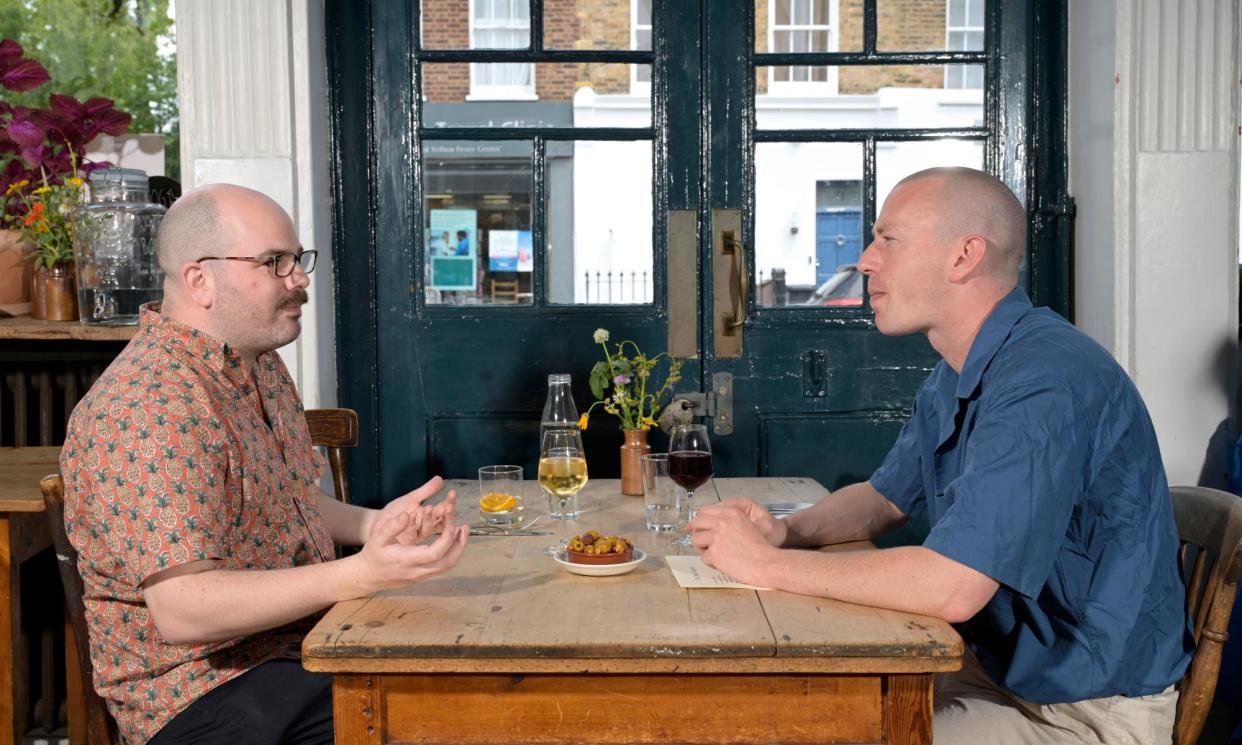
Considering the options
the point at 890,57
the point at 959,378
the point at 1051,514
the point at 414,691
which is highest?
the point at 890,57

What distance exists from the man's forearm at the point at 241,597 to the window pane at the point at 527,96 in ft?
7.30

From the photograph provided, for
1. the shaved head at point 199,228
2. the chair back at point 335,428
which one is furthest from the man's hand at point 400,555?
the chair back at point 335,428

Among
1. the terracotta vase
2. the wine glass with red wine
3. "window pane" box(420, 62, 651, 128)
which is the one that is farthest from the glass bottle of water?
"window pane" box(420, 62, 651, 128)

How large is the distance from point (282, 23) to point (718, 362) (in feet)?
5.30

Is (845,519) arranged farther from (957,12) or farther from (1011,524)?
(957,12)

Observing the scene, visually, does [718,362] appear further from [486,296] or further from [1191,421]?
[1191,421]

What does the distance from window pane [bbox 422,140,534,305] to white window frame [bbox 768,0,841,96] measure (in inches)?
31.5

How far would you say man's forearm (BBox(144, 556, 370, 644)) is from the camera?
5.54 ft

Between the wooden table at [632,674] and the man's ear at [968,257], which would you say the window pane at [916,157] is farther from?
the wooden table at [632,674]

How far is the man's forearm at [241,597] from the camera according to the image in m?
1.69

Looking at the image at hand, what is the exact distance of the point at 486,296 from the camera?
12.2 feet

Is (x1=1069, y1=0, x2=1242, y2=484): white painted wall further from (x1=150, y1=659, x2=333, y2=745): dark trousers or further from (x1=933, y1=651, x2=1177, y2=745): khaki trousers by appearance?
(x1=150, y1=659, x2=333, y2=745): dark trousers

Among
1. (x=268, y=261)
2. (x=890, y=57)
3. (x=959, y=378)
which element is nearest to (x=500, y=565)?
(x=268, y=261)

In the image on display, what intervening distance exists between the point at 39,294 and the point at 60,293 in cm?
9
